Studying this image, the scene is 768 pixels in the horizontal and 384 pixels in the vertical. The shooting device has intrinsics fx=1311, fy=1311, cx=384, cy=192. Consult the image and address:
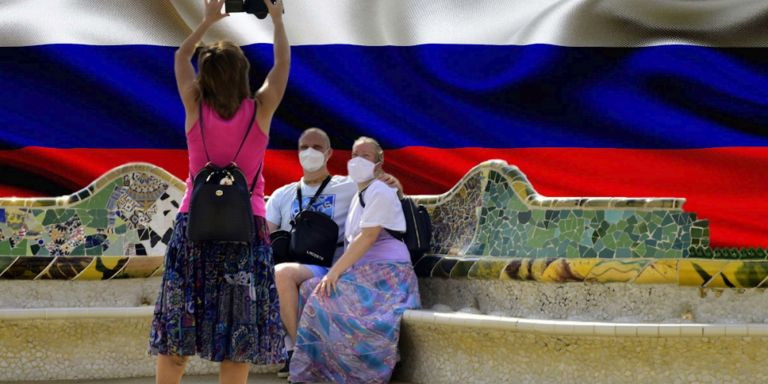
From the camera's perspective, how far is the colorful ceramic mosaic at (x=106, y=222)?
6.24 metres

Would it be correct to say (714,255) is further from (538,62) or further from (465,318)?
(538,62)

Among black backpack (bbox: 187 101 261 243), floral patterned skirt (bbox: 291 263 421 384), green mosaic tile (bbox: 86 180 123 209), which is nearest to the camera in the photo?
black backpack (bbox: 187 101 261 243)

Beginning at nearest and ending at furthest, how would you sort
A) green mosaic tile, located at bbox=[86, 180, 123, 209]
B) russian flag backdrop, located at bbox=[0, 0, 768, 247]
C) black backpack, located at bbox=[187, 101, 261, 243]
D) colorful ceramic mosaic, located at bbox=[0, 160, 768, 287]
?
black backpack, located at bbox=[187, 101, 261, 243], colorful ceramic mosaic, located at bbox=[0, 160, 768, 287], green mosaic tile, located at bbox=[86, 180, 123, 209], russian flag backdrop, located at bbox=[0, 0, 768, 247]

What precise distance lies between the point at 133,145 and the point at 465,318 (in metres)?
3.15

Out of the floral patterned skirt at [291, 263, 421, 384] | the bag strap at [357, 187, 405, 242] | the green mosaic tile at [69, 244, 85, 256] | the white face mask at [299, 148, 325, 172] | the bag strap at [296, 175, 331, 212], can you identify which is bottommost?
the floral patterned skirt at [291, 263, 421, 384]

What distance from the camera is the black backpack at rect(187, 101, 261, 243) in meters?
3.71

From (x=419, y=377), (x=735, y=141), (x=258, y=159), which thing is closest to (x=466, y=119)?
(x=735, y=141)

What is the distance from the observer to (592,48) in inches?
303

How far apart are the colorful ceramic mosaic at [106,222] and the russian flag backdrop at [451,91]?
4.19 feet

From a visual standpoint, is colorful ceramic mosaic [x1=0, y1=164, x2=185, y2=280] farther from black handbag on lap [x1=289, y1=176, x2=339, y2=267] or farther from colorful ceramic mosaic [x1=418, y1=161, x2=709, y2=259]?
colorful ceramic mosaic [x1=418, y1=161, x2=709, y2=259]

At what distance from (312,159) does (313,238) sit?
41cm

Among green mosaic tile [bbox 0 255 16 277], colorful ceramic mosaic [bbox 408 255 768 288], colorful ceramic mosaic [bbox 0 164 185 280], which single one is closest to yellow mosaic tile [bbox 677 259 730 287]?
colorful ceramic mosaic [bbox 408 255 768 288]

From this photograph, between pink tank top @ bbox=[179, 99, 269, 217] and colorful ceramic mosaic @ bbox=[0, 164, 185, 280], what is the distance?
242cm

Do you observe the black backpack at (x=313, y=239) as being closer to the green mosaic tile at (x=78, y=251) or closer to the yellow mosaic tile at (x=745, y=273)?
the green mosaic tile at (x=78, y=251)
